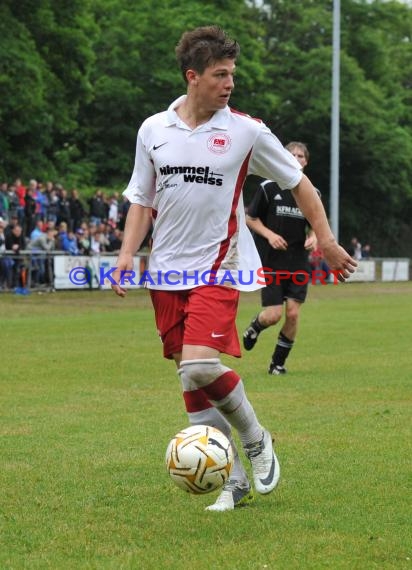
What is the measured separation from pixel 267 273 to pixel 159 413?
10.7ft

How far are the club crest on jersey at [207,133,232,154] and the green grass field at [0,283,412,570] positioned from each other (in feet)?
6.20

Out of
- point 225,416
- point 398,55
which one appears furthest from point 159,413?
point 398,55

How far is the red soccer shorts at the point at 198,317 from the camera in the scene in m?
5.72

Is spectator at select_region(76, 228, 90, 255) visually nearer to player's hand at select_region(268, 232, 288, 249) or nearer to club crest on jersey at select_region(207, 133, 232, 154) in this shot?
player's hand at select_region(268, 232, 288, 249)

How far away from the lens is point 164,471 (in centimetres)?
668

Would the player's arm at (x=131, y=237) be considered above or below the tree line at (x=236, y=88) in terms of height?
below

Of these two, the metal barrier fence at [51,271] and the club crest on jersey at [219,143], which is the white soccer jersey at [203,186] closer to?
the club crest on jersey at [219,143]

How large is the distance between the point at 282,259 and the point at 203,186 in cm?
636

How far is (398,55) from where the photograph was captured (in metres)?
66.6

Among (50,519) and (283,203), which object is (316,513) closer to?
(50,519)

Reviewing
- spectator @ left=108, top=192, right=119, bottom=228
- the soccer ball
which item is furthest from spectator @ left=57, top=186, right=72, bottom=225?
the soccer ball

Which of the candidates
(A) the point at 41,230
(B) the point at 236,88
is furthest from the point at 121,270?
(B) the point at 236,88

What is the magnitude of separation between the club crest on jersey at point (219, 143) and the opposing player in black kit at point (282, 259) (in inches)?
237

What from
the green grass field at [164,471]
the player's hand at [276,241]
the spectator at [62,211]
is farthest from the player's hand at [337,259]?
the spectator at [62,211]
